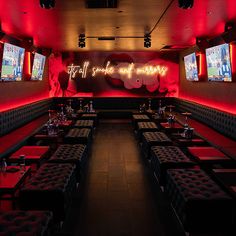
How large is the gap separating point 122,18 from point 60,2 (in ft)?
5.41

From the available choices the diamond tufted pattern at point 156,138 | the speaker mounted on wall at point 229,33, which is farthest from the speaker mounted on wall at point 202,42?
the diamond tufted pattern at point 156,138

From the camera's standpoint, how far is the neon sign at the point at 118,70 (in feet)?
48.0

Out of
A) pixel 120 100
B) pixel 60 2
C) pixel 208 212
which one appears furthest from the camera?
pixel 120 100

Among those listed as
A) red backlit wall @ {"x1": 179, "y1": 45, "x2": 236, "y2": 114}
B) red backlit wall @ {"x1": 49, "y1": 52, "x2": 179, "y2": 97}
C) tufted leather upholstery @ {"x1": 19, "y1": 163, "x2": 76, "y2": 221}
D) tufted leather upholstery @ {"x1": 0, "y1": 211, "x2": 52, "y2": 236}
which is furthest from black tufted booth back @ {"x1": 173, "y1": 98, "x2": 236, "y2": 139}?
tufted leather upholstery @ {"x1": 0, "y1": 211, "x2": 52, "y2": 236}

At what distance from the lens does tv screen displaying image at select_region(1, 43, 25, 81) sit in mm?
7655

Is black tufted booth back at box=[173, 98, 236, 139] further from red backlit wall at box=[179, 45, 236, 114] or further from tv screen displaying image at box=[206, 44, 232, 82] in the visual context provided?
tv screen displaying image at box=[206, 44, 232, 82]

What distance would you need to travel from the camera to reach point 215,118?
8414 mm

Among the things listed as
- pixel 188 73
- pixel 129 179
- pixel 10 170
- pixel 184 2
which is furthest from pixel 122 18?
pixel 188 73

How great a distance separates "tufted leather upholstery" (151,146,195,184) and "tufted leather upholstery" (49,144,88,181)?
133 centimetres

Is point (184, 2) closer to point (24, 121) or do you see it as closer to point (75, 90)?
point (24, 121)

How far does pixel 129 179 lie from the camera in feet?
19.1

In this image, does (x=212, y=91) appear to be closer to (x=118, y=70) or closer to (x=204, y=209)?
(x=118, y=70)

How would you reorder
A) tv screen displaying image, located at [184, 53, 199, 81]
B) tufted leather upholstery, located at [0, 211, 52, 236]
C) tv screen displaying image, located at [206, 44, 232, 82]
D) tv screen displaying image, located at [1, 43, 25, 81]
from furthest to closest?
tv screen displaying image, located at [184, 53, 199, 81], tv screen displaying image, located at [1, 43, 25, 81], tv screen displaying image, located at [206, 44, 232, 82], tufted leather upholstery, located at [0, 211, 52, 236]

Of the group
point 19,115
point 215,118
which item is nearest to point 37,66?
point 19,115
